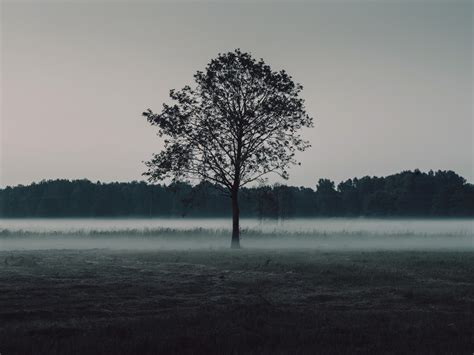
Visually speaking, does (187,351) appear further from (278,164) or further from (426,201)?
(426,201)

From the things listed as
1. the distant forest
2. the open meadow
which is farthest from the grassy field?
the distant forest

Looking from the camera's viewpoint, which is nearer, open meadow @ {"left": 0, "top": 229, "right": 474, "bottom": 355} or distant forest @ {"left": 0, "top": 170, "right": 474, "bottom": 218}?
open meadow @ {"left": 0, "top": 229, "right": 474, "bottom": 355}

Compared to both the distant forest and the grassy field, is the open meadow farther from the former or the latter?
the distant forest

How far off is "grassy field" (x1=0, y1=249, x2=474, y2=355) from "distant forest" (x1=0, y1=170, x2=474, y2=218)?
4021 inches

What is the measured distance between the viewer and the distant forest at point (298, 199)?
130625 mm

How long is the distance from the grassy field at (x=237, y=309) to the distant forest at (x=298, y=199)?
335ft

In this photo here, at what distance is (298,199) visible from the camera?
5881 inches

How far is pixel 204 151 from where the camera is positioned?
140 ft

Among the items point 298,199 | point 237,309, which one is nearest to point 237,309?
point 237,309

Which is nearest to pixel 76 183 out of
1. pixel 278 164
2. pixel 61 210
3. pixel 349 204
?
pixel 61 210

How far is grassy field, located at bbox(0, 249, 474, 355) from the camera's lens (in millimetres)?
9883

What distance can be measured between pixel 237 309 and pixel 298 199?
137m

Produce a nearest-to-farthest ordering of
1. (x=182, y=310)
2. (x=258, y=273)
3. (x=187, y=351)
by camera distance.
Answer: (x=187, y=351)
(x=182, y=310)
(x=258, y=273)

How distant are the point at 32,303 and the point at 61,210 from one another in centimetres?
13358
